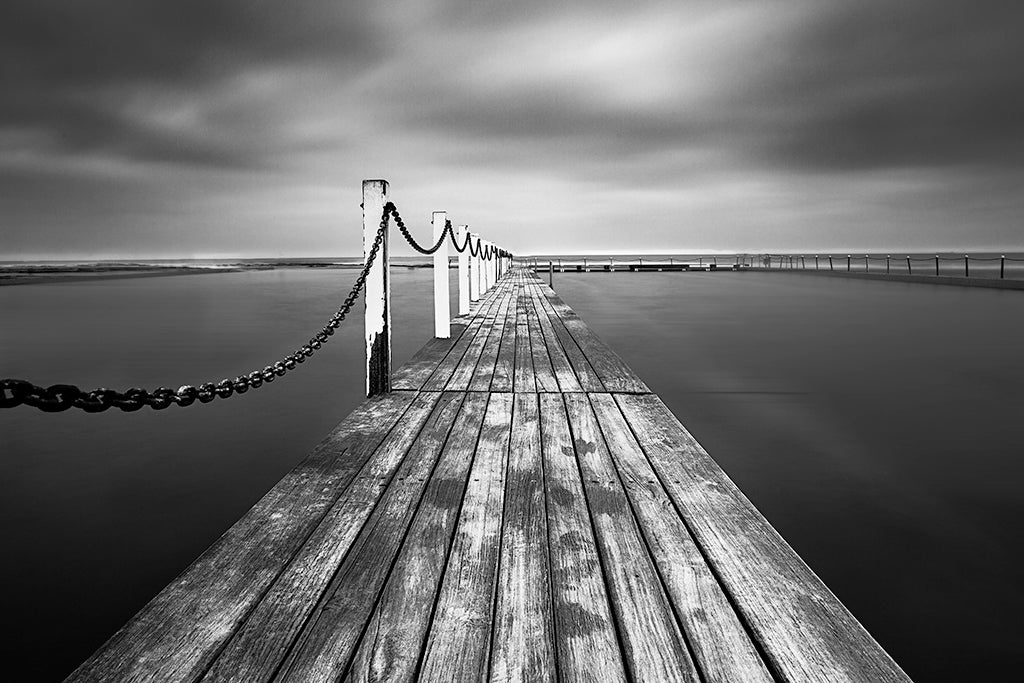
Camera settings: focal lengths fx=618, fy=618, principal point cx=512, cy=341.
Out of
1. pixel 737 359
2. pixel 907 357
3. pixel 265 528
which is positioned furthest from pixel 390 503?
pixel 907 357

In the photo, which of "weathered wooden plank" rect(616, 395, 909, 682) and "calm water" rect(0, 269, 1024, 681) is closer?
"weathered wooden plank" rect(616, 395, 909, 682)

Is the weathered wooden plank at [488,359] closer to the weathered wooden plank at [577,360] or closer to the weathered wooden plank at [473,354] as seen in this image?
the weathered wooden plank at [473,354]

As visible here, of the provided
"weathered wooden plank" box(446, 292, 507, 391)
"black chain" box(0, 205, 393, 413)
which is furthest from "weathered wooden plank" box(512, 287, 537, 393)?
"black chain" box(0, 205, 393, 413)

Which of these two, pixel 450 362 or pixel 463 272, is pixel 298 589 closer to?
pixel 450 362

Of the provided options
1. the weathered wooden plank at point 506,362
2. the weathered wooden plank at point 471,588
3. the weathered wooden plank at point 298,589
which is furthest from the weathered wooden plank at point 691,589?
the weathered wooden plank at point 506,362

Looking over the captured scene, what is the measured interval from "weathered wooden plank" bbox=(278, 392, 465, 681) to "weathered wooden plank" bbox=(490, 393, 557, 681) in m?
0.31

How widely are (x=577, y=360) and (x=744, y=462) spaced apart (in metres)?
1.62

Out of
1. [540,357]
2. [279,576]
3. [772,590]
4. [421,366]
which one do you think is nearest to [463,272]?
[540,357]

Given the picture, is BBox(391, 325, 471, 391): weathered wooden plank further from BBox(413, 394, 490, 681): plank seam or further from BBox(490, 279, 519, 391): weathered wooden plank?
BBox(413, 394, 490, 681): plank seam

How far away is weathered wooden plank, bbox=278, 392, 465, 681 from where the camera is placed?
1.29 metres

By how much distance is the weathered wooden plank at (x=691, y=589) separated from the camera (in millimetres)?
1283

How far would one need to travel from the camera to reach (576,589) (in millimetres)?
1559

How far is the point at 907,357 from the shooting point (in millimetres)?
8008

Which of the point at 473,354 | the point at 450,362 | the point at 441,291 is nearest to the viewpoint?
the point at 450,362
